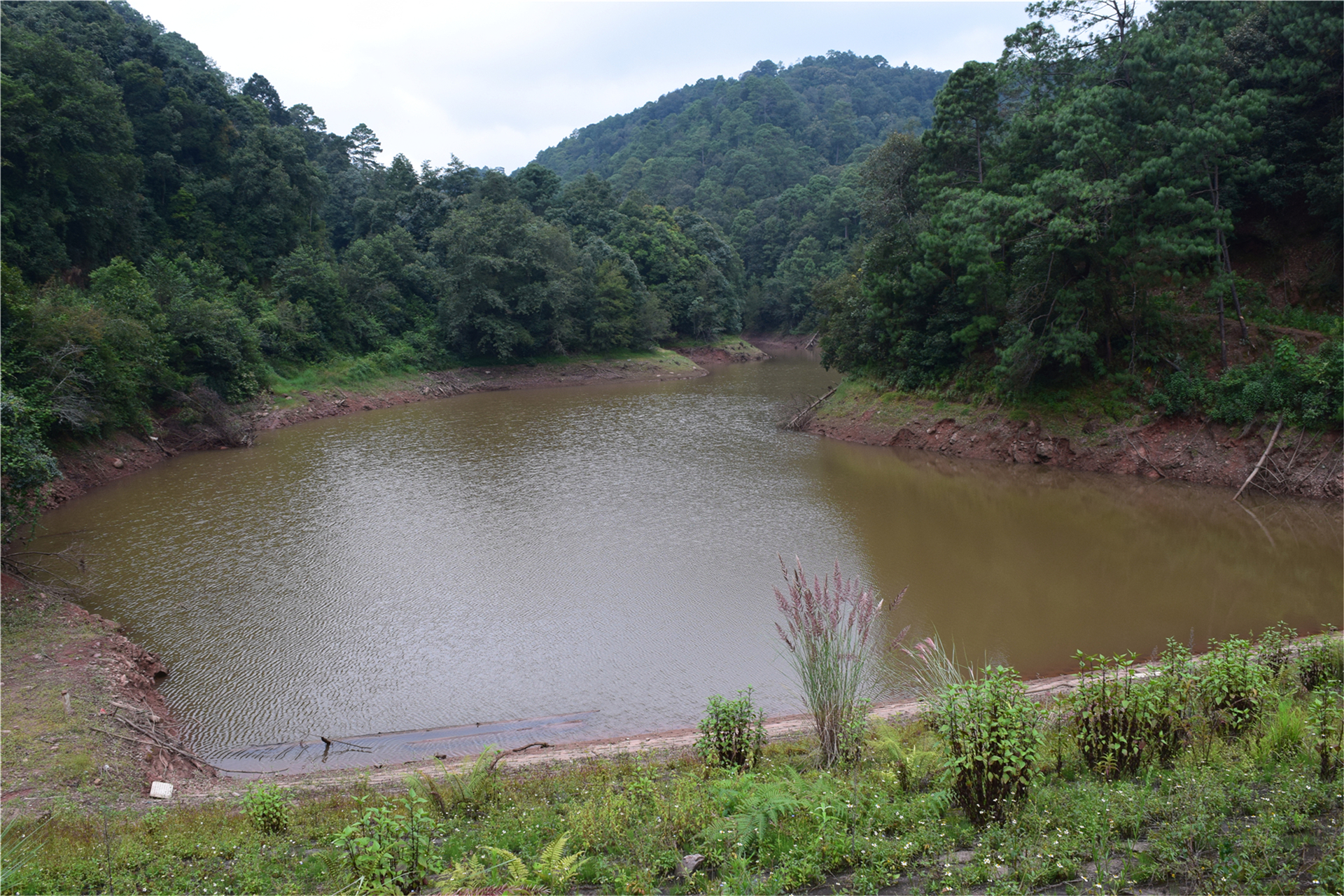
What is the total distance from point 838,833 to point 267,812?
12.4ft

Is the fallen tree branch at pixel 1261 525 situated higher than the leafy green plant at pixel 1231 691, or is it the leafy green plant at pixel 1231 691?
the leafy green plant at pixel 1231 691

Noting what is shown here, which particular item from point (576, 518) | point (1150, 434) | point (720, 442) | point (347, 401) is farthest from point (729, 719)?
point (347, 401)

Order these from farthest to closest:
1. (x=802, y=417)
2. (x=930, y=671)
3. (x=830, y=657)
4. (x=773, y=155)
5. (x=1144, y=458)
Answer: (x=773, y=155), (x=802, y=417), (x=1144, y=458), (x=930, y=671), (x=830, y=657)

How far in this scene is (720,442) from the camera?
2422 centimetres

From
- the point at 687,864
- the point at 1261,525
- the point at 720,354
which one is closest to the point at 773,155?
the point at 720,354

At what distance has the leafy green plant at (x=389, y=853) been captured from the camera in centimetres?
399

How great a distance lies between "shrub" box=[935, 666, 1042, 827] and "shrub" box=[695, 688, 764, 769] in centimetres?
168

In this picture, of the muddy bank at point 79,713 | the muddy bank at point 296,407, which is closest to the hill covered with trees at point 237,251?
the muddy bank at point 296,407

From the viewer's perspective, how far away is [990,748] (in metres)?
4.57

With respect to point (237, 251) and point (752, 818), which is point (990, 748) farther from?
point (237, 251)

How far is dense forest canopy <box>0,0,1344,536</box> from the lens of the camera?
670 inches

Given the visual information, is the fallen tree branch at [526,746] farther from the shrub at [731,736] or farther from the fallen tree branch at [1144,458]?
the fallen tree branch at [1144,458]

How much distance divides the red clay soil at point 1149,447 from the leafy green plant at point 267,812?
18475mm

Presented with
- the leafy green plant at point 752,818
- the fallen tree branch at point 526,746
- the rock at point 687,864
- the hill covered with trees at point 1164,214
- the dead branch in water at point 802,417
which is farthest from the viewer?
the dead branch in water at point 802,417
